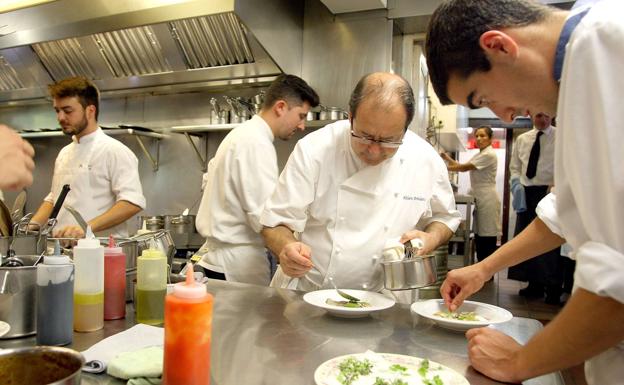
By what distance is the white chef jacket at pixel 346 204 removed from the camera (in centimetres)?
180

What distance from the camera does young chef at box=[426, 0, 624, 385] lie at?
2.31 feet

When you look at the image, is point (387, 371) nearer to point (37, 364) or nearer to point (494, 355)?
point (494, 355)

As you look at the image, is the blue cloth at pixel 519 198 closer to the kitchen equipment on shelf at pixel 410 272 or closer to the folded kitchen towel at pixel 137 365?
the kitchen equipment on shelf at pixel 410 272

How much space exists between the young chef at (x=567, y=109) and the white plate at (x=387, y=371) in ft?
0.31

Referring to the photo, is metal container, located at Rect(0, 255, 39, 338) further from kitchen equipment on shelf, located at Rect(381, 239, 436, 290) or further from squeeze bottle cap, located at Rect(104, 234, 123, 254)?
kitchen equipment on shelf, located at Rect(381, 239, 436, 290)

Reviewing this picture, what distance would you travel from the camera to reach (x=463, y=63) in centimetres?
94

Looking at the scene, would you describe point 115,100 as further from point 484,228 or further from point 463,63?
point 484,228

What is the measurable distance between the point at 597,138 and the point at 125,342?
100 centimetres

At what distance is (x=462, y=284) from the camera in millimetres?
1372

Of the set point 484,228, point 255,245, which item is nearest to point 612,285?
point 255,245

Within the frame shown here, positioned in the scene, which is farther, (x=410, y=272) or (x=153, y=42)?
(x=153, y=42)

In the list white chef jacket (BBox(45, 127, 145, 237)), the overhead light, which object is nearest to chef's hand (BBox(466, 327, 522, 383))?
white chef jacket (BBox(45, 127, 145, 237))

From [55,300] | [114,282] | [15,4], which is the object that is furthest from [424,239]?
[15,4]

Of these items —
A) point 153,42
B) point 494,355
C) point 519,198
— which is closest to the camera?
point 494,355
